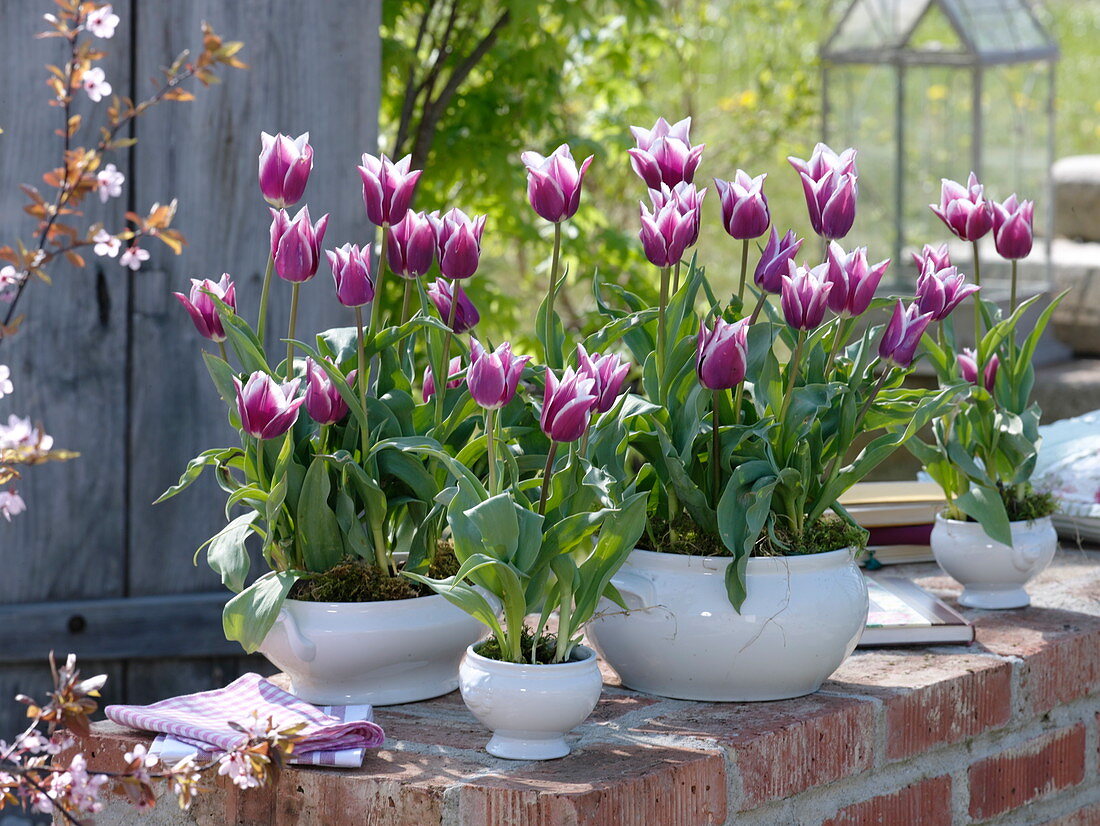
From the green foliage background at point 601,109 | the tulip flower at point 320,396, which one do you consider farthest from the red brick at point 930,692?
the green foliage background at point 601,109

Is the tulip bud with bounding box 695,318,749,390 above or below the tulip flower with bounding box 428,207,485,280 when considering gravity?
below

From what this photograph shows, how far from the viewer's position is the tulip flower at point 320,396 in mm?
1049

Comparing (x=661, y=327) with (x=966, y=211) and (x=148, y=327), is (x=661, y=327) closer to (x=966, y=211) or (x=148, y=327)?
(x=966, y=211)

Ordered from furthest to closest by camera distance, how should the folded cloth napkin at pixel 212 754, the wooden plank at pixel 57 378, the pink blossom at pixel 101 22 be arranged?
the wooden plank at pixel 57 378, the folded cloth napkin at pixel 212 754, the pink blossom at pixel 101 22

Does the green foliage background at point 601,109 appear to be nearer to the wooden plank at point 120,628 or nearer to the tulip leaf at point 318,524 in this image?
the wooden plank at point 120,628

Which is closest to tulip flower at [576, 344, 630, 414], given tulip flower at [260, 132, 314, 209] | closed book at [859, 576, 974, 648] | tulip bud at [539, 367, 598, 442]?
tulip bud at [539, 367, 598, 442]

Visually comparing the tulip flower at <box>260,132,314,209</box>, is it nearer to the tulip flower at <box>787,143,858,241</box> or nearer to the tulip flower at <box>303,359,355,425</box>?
the tulip flower at <box>303,359,355,425</box>

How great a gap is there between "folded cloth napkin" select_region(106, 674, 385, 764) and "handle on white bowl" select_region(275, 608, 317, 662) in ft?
0.13

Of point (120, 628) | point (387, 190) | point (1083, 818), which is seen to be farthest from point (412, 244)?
point (120, 628)

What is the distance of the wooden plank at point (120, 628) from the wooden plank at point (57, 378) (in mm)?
17

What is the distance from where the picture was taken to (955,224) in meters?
1.35

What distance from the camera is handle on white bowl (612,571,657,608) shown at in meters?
1.12

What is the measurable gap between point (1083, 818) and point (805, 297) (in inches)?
28.7

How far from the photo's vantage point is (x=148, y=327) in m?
2.02
